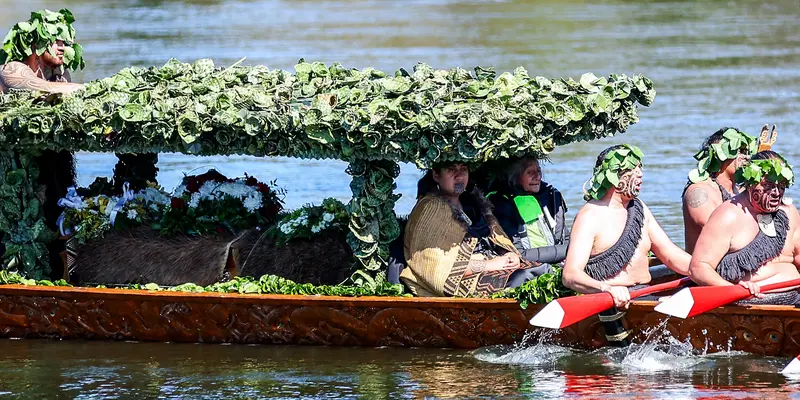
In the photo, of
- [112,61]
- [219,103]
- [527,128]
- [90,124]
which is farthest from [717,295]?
[112,61]

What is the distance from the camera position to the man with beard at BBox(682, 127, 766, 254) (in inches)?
459

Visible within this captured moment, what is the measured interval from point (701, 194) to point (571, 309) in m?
1.49

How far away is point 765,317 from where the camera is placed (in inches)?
424

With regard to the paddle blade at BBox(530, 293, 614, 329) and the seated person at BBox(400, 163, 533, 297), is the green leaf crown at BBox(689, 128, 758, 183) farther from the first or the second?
the paddle blade at BBox(530, 293, 614, 329)

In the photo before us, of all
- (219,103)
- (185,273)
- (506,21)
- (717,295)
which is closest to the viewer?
(717,295)

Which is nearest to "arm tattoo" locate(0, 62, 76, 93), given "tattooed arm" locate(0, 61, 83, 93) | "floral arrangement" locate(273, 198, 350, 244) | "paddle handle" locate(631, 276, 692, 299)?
"tattooed arm" locate(0, 61, 83, 93)

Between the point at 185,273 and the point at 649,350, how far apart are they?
3.52 meters

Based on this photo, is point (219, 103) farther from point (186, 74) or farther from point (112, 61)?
point (112, 61)

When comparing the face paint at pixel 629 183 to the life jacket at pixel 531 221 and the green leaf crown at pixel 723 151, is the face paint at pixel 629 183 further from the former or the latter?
the life jacket at pixel 531 221

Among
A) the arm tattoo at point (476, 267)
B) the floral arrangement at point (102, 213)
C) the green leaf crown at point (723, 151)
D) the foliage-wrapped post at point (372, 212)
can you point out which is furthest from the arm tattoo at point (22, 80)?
the green leaf crown at point (723, 151)

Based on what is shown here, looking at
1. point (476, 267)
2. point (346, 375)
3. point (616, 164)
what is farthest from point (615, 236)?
point (346, 375)

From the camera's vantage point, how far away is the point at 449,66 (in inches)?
1073

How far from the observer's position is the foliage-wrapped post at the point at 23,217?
41.1 ft

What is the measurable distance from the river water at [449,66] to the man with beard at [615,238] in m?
0.61
